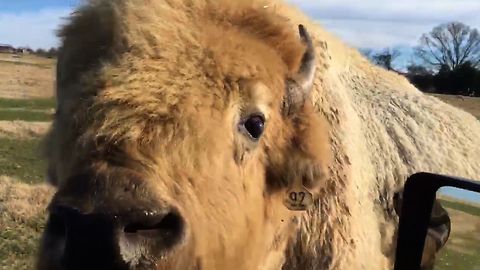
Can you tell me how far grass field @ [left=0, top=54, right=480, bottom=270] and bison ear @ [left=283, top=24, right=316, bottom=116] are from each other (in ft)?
4.63

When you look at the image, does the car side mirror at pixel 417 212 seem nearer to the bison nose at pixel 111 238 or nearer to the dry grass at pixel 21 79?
the bison nose at pixel 111 238

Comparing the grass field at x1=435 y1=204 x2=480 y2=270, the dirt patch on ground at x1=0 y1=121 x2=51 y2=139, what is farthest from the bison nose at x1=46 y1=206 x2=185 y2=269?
the dirt patch on ground at x1=0 y1=121 x2=51 y2=139

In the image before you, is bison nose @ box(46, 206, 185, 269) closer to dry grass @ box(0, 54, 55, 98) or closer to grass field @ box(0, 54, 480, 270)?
grass field @ box(0, 54, 480, 270)

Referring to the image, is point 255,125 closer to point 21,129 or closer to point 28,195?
point 28,195

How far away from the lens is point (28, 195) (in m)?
13.4

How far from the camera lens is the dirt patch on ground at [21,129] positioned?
2462 centimetres

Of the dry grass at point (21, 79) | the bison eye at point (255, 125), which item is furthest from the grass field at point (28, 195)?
the bison eye at point (255, 125)

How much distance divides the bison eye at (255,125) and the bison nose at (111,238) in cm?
95

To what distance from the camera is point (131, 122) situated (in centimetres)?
328

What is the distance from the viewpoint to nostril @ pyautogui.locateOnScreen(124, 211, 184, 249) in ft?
9.57

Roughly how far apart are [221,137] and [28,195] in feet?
34.7

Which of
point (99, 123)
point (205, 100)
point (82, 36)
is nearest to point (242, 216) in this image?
point (205, 100)

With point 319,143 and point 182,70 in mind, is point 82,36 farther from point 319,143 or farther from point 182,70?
point 319,143

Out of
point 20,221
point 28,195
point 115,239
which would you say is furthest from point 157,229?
point 28,195
